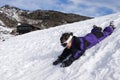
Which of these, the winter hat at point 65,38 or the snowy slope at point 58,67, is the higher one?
the winter hat at point 65,38

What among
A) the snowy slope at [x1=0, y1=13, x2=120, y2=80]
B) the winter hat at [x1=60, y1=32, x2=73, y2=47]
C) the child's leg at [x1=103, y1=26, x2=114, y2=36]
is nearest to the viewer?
the snowy slope at [x1=0, y1=13, x2=120, y2=80]

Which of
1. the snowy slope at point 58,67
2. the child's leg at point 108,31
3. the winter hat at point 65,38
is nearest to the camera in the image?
the snowy slope at point 58,67

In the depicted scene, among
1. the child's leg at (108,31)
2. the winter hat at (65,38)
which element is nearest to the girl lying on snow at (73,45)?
the winter hat at (65,38)

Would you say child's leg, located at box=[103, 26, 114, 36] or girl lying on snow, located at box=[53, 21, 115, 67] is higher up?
child's leg, located at box=[103, 26, 114, 36]

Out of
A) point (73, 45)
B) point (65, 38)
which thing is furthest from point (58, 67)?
point (65, 38)

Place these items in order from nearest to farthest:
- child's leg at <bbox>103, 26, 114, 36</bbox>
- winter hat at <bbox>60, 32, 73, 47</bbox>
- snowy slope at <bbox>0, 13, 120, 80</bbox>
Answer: snowy slope at <bbox>0, 13, 120, 80</bbox> → winter hat at <bbox>60, 32, 73, 47</bbox> → child's leg at <bbox>103, 26, 114, 36</bbox>

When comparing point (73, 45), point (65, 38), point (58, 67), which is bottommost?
point (58, 67)

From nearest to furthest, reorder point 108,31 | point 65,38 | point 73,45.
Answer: point 65,38, point 73,45, point 108,31

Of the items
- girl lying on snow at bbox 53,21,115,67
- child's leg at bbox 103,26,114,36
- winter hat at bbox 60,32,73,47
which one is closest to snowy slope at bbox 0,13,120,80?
girl lying on snow at bbox 53,21,115,67

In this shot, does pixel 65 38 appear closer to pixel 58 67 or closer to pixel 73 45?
pixel 73 45

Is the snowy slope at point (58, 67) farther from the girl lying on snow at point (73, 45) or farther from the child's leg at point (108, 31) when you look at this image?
the child's leg at point (108, 31)

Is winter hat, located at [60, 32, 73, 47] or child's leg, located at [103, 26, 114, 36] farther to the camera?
child's leg, located at [103, 26, 114, 36]

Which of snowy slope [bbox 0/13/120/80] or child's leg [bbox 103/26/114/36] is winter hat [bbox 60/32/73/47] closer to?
snowy slope [bbox 0/13/120/80]

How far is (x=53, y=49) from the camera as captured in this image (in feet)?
45.8
